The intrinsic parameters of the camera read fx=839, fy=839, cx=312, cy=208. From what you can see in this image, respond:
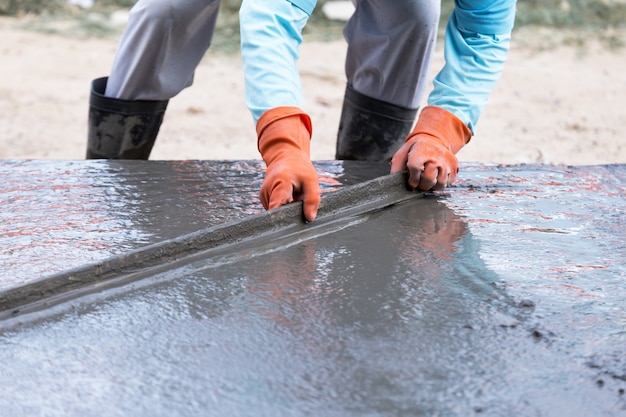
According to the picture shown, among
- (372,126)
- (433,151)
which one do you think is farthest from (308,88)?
(433,151)

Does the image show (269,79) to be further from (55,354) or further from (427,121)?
(55,354)

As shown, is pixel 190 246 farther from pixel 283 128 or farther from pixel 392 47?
pixel 392 47

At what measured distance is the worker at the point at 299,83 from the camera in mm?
1924

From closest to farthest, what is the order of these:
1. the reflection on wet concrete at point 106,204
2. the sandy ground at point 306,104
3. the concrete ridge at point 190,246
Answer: the concrete ridge at point 190,246 → the reflection on wet concrete at point 106,204 → the sandy ground at point 306,104

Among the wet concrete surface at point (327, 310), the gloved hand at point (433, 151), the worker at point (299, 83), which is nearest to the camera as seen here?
the wet concrete surface at point (327, 310)

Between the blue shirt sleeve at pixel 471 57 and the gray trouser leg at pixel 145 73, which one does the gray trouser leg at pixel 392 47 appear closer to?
the blue shirt sleeve at pixel 471 57

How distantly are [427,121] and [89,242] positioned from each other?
37.3 inches

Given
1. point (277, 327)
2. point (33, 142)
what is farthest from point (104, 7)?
point (277, 327)

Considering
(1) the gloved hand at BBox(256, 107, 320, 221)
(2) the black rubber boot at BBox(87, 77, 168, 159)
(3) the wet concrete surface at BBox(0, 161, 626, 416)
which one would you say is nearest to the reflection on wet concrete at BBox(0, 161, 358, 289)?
(3) the wet concrete surface at BBox(0, 161, 626, 416)

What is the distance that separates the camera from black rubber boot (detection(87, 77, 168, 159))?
274cm

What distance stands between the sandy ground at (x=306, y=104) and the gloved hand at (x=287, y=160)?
2117mm

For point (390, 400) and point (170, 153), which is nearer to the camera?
point (390, 400)

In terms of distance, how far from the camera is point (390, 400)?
1196 millimetres

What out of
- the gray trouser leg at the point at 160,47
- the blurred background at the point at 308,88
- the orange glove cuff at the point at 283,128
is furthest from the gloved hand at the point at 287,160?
the blurred background at the point at 308,88
